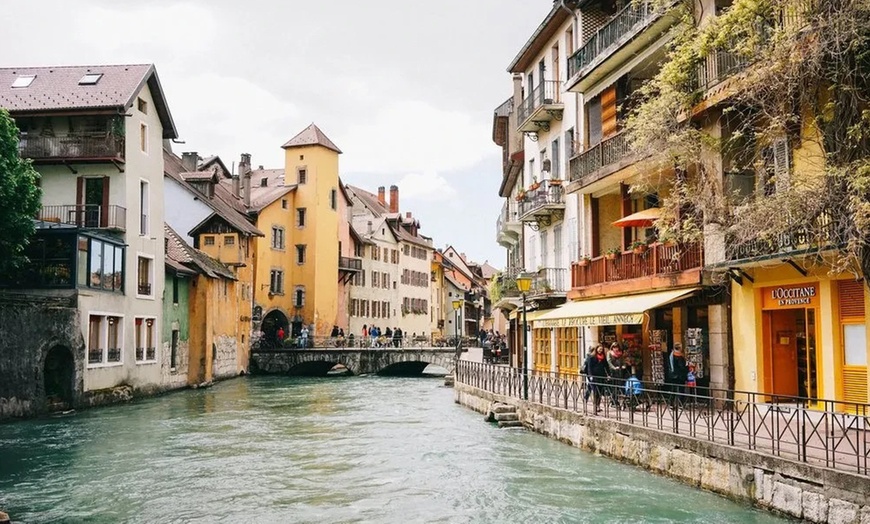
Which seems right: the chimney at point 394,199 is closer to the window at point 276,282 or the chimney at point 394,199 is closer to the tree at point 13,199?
the window at point 276,282

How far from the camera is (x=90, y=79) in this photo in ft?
125

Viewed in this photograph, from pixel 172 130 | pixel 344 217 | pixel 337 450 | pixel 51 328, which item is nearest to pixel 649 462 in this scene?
pixel 337 450

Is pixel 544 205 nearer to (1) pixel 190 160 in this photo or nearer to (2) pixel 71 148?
(2) pixel 71 148

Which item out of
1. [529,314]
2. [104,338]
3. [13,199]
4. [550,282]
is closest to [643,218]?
[550,282]

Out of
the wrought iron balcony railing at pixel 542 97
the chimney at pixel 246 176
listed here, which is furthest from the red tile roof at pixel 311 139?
the wrought iron balcony railing at pixel 542 97

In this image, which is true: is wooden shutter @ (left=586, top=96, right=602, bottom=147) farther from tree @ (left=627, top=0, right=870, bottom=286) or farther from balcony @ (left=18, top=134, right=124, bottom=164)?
balcony @ (left=18, top=134, right=124, bottom=164)

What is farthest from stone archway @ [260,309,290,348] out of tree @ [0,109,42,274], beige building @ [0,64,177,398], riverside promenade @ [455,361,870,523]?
riverside promenade @ [455,361,870,523]

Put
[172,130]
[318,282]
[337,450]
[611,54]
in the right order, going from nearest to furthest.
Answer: [337,450], [611,54], [172,130], [318,282]

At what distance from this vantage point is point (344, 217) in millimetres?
75938

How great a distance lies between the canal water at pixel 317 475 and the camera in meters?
14.5

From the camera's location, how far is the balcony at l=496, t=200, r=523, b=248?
41.2 metres

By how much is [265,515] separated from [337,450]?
7431 millimetres

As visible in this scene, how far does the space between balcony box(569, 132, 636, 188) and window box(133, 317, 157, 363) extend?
A: 19888mm

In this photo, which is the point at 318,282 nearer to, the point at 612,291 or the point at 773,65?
the point at 612,291
